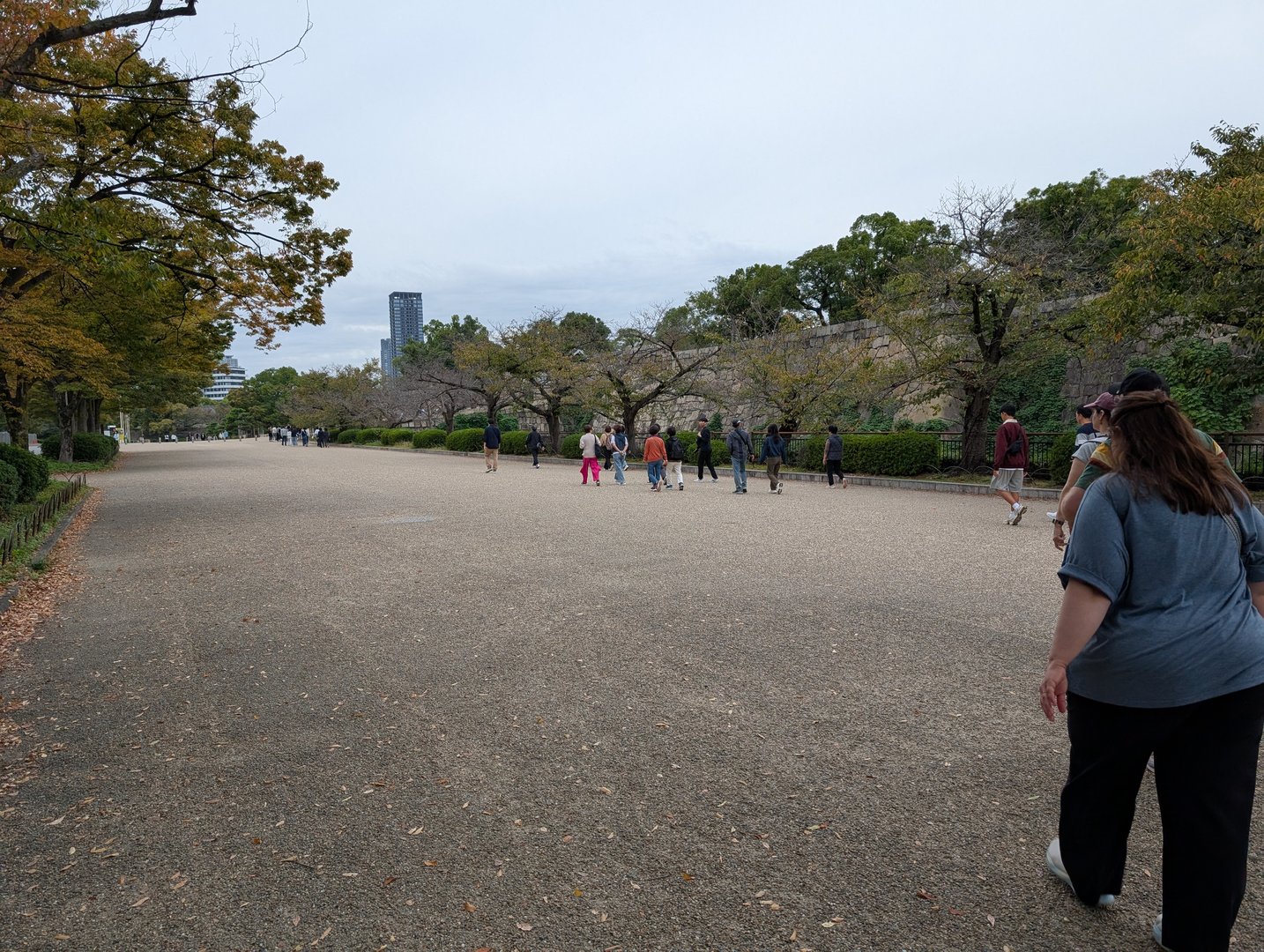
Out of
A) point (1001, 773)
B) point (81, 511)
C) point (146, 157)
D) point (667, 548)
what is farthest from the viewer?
point (81, 511)

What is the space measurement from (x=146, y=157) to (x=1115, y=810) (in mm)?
12267

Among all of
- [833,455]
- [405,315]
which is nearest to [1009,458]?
[833,455]

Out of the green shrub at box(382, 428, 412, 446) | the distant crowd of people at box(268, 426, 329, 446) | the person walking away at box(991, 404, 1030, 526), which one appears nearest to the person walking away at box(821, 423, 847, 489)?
the person walking away at box(991, 404, 1030, 526)

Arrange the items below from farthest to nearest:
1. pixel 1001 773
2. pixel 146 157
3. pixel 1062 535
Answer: pixel 146 157, pixel 1062 535, pixel 1001 773

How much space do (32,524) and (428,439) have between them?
33229mm

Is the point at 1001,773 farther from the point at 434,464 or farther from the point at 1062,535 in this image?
the point at 434,464

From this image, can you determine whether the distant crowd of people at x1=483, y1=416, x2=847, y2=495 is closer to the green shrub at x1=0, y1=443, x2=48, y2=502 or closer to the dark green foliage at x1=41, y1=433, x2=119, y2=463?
the green shrub at x1=0, y1=443, x2=48, y2=502

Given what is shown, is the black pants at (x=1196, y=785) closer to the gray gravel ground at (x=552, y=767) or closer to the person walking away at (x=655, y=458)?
the gray gravel ground at (x=552, y=767)

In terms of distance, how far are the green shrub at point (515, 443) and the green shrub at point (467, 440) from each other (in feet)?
10.2

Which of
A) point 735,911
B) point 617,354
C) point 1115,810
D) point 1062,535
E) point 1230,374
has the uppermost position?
point 617,354

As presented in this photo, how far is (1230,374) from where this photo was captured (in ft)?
44.2

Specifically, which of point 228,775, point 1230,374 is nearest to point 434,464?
point 1230,374

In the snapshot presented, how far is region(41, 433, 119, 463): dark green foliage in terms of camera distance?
90.7ft

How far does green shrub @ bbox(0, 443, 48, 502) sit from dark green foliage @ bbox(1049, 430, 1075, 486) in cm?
1787
